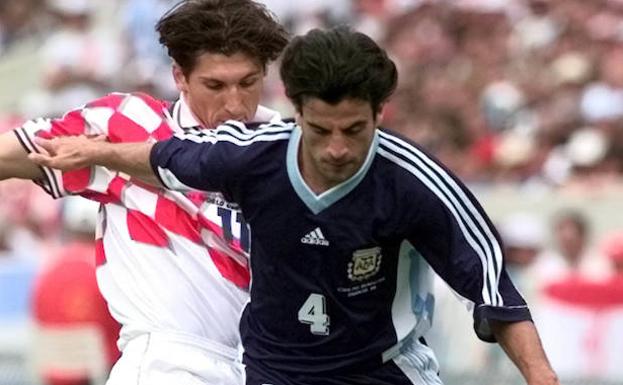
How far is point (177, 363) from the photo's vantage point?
19.8 feet

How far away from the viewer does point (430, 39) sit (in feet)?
52.3

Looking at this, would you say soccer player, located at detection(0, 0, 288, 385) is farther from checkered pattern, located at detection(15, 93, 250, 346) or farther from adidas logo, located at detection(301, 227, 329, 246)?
adidas logo, located at detection(301, 227, 329, 246)

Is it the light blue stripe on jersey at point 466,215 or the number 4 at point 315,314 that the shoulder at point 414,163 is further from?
the number 4 at point 315,314

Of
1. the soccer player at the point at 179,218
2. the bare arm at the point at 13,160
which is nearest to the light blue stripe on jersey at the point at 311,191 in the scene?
the soccer player at the point at 179,218

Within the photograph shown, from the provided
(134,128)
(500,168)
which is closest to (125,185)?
(134,128)

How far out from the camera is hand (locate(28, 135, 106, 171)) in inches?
235

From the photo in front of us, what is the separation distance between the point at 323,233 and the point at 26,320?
820 cm

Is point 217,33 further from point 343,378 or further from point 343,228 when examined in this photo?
point 343,378

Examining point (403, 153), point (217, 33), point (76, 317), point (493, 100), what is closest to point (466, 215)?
point (403, 153)

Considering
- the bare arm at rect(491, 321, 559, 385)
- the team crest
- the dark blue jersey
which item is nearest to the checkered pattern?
the dark blue jersey

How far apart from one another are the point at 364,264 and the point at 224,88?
101 cm

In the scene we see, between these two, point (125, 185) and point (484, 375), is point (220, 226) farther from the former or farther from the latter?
point (484, 375)

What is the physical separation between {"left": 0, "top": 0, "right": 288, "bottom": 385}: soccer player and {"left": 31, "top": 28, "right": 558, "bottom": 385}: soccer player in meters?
0.35

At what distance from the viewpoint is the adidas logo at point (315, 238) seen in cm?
543
